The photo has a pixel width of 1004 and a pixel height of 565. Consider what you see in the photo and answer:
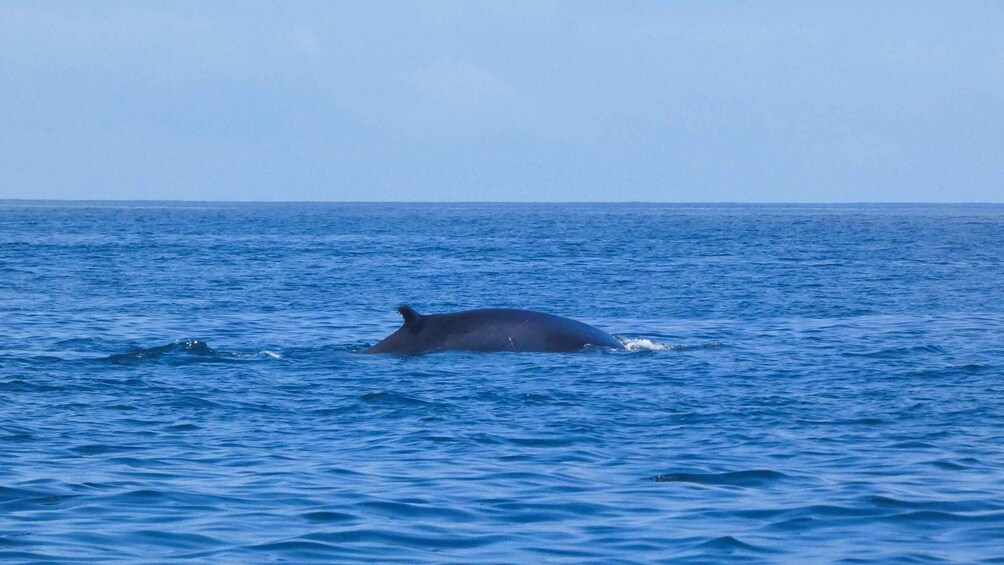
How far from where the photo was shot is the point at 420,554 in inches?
395

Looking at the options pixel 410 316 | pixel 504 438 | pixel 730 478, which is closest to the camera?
pixel 730 478

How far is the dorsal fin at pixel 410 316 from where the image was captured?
2033cm

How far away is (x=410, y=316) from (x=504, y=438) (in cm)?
653

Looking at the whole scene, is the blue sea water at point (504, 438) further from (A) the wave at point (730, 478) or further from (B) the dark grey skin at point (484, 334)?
(B) the dark grey skin at point (484, 334)

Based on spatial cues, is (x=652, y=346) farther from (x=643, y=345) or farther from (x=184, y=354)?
(x=184, y=354)

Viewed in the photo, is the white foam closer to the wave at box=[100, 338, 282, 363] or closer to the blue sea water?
the blue sea water

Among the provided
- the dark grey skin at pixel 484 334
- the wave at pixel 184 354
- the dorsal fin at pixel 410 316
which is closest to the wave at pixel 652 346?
the dark grey skin at pixel 484 334

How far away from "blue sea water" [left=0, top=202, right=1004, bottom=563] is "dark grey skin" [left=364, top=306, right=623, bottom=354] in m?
0.37

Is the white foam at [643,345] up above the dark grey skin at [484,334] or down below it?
below

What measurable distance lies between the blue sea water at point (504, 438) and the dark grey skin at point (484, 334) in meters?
0.37

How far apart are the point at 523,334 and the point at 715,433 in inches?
267

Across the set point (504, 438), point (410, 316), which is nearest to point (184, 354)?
point (410, 316)

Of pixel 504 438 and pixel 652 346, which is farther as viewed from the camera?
pixel 652 346

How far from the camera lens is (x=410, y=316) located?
20750 mm
